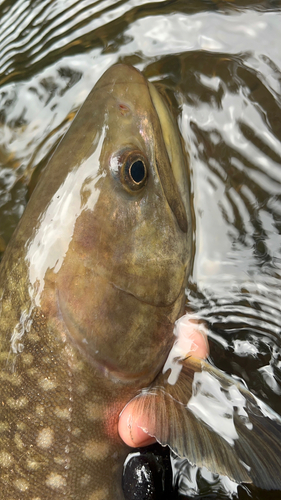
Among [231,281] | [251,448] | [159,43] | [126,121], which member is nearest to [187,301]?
[231,281]

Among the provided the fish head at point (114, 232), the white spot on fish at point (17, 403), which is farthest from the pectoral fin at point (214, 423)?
the white spot on fish at point (17, 403)

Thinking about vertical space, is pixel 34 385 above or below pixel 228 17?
below

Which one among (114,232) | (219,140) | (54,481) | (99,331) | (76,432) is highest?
(219,140)

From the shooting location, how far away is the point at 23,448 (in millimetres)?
1946

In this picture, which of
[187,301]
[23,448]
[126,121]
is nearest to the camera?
[23,448]

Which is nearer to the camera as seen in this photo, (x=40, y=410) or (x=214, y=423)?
(x=40, y=410)

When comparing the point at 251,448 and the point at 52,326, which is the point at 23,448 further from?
the point at 251,448

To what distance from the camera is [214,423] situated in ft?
6.76

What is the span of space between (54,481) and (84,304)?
2.84 ft

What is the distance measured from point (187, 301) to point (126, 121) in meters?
1.13

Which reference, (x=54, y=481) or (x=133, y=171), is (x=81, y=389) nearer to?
(x=54, y=481)

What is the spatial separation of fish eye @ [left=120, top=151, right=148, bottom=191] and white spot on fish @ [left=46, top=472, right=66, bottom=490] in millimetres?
1445

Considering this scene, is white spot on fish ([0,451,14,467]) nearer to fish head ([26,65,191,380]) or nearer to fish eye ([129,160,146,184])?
fish head ([26,65,191,380])

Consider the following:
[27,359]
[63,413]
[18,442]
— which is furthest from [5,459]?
[27,359]
